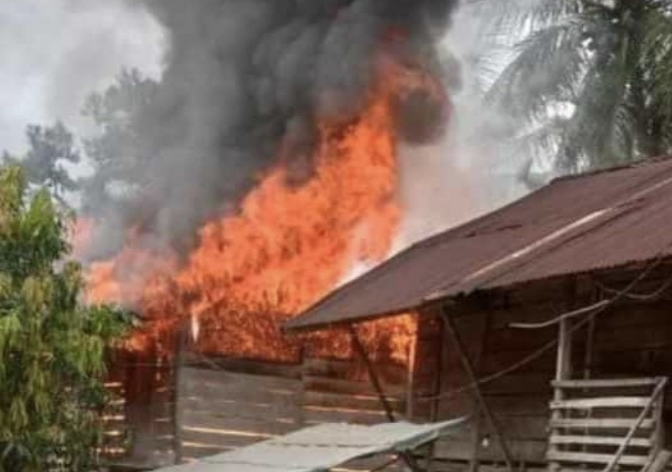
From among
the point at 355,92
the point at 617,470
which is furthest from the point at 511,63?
the point at 617,470

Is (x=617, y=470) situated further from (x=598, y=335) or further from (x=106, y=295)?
(x=106, y=295)

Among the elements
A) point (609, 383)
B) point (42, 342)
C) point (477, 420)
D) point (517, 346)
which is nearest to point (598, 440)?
point (609, 383)

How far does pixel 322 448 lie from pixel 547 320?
2.54m

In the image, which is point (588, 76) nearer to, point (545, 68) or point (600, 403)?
point (545, 68)

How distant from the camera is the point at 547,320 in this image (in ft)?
35.1

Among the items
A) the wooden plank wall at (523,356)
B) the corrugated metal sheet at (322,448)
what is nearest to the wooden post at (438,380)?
the wooden plank wall at (523,356)

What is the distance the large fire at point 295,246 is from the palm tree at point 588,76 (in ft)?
17.1

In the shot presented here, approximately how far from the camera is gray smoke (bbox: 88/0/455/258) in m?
15.5

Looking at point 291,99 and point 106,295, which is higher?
point 291,99

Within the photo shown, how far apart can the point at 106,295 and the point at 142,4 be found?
4.31 meters

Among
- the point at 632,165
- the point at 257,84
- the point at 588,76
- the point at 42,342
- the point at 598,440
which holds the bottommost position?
the point at 598,440

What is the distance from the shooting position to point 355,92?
50.5 ft

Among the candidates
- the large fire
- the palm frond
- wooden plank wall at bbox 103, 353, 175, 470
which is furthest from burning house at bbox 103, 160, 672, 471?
the palm frond

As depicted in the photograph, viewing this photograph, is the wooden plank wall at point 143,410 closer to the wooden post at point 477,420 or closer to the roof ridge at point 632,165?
the wooden post at point 477,420
